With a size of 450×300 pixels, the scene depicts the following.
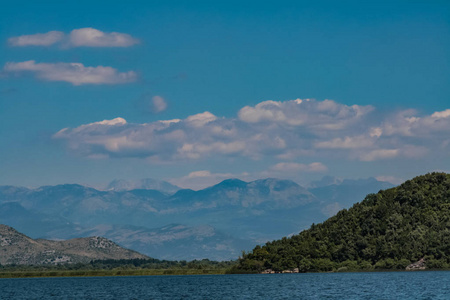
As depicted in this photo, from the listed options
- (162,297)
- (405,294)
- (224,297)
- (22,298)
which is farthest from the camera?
(22,298)

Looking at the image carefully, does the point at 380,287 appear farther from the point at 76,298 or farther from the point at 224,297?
the point at 76,298

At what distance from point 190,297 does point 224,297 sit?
9013mm

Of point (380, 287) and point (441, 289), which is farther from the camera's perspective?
point (380, 287)

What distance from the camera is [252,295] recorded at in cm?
13875

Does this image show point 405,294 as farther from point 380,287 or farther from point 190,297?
point 190,297

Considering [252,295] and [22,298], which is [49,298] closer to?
[22,298]

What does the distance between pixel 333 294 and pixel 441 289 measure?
20711 mm

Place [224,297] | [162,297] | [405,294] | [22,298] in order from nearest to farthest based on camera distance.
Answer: [405,294] → [224,297] → [162,297] → [22,298]

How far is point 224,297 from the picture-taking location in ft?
449

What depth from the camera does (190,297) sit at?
142 meters

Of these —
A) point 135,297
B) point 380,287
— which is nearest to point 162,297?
point 135,297

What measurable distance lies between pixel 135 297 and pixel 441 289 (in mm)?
63053

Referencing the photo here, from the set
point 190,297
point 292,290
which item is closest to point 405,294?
point 292,290

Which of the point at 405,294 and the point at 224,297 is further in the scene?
the point at 224,297
